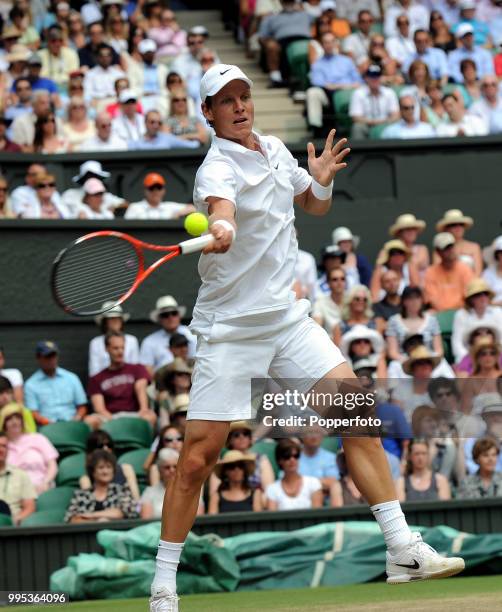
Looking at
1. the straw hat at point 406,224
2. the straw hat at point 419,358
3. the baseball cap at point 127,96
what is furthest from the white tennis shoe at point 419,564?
the baseball cap at point 127,96

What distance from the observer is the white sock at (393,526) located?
577cm

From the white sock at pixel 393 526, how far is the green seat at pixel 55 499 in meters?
4.39

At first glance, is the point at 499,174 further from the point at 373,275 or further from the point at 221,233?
the point at 221,233

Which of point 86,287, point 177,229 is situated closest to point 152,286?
point 177,229

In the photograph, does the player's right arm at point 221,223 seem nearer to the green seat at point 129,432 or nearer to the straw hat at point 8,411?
the straw hat at point 8,411

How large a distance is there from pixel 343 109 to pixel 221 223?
963 cm

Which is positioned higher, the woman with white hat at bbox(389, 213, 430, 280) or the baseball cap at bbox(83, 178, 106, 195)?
the baseball cap at bbox(83, 178, 106, 195)

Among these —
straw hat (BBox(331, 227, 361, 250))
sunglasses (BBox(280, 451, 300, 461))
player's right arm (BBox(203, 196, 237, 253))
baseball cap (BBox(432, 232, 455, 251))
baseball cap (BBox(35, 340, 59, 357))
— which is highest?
straw hat (BBox(331, 227, 361, 250))

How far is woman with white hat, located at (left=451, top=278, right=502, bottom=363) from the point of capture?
12055mm

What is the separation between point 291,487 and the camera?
9.88 meters

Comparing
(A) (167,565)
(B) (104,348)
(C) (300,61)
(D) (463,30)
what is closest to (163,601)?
(A) (167,565)

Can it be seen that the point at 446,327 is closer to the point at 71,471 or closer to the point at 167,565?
the point at 71,471

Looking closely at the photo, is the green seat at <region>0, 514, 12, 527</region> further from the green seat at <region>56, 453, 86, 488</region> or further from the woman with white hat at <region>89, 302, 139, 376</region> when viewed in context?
the woman with white hat at <region>89, 302, 139, 376</region>

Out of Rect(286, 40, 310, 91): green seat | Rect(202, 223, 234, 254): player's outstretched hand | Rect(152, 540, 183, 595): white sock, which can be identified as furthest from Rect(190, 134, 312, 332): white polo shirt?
Rect(286, 40, 310, 91): green seat
